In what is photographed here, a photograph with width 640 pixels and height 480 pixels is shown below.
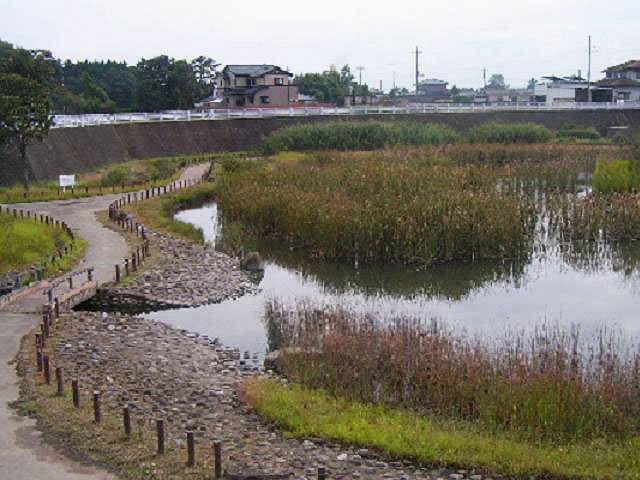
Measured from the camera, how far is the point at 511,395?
11203mm

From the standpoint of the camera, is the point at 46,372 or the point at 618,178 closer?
the point at 46,372

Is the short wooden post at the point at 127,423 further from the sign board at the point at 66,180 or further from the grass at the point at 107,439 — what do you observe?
the sign board at the point at 66,180

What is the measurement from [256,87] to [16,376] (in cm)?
5990

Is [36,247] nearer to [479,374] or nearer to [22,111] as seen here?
[22,111]

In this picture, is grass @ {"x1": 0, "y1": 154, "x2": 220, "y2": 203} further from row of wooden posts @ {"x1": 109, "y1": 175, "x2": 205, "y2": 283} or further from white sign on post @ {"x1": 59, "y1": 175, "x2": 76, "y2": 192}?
row of wooden posts @ {"x1": 109, "y1": 175, "x2": 205, "y2": 283}

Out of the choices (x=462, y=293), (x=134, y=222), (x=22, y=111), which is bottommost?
(x=462, y=293)

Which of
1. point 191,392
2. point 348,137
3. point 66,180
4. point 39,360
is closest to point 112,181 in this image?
point 66,180

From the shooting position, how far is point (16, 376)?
12.5 metres

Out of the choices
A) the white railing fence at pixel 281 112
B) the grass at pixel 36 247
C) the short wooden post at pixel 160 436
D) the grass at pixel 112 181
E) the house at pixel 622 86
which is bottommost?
the short wooden post at pixel 160 436

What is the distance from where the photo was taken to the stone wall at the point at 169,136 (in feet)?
120

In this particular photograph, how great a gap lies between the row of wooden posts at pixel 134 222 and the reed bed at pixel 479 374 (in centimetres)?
657

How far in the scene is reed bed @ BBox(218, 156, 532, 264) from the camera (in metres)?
Answer: 22.2

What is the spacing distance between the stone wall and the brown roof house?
13889 mm

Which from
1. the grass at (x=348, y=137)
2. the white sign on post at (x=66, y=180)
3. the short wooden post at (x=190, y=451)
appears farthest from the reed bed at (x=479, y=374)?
the grass at (x=348, y=137)
